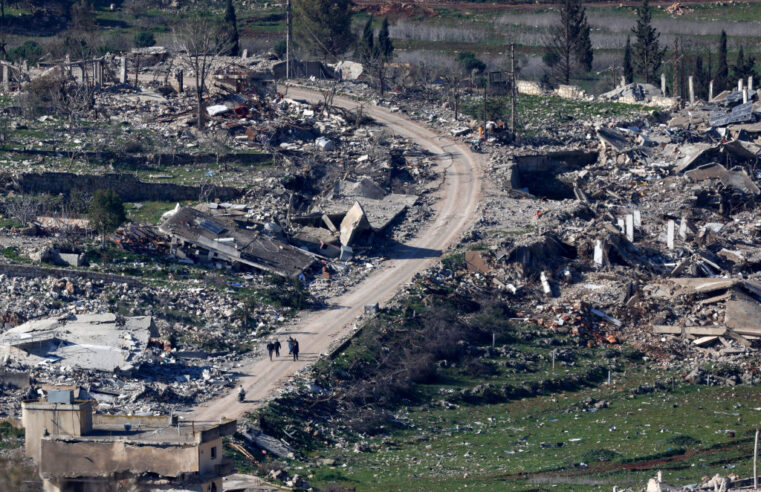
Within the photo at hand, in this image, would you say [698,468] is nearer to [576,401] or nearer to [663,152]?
[576,401]

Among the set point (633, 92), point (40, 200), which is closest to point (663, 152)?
point (633, 92)

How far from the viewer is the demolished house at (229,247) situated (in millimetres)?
40781

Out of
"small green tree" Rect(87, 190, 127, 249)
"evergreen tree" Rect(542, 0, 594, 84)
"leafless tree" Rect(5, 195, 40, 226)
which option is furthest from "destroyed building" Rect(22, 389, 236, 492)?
"evergreen tree" Rect(542, 0, 594, 84)

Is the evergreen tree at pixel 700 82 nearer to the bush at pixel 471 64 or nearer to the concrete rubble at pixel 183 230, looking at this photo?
the bush at pixel 471 64

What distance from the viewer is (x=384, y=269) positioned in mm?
42281

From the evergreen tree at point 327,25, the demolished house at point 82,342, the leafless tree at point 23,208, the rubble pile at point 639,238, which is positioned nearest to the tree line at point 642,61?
the evergreen tree at point 327,25

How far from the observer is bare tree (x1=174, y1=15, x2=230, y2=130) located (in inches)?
2093

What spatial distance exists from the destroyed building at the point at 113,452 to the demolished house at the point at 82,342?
785 centimetres

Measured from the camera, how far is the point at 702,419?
35.3m

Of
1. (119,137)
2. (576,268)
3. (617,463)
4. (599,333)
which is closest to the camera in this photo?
(617,463)

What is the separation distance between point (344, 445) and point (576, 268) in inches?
542

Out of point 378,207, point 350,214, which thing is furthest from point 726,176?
point 350,214

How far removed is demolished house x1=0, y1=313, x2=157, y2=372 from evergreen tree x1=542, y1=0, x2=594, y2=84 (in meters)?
38.7

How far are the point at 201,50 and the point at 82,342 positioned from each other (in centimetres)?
2772
